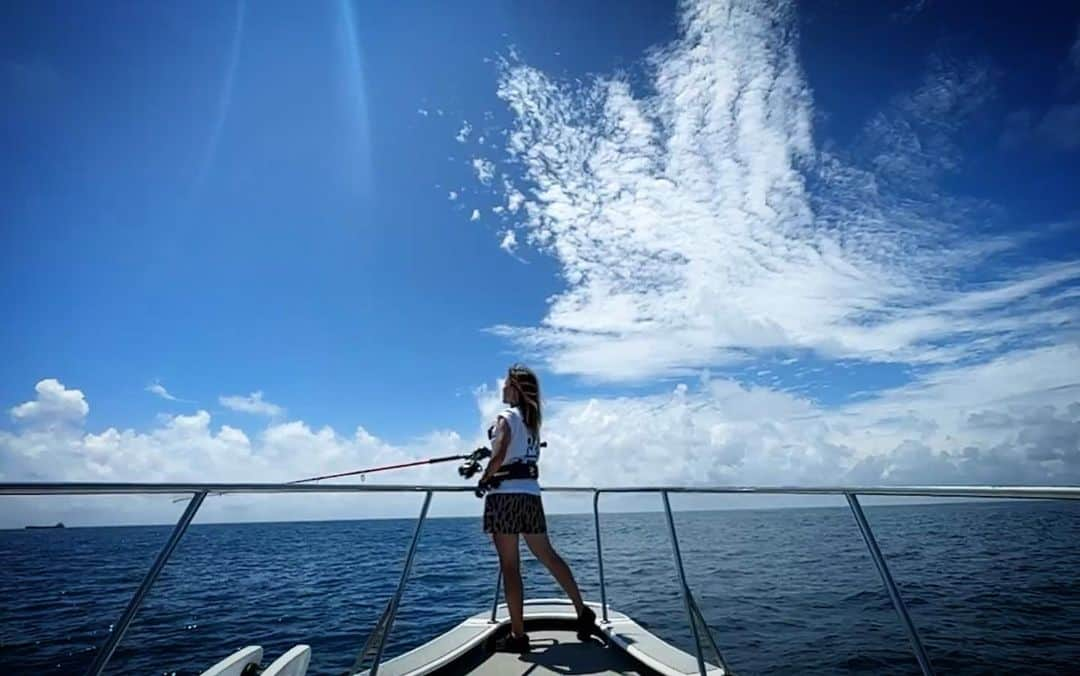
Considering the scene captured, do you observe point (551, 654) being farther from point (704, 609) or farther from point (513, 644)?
point (704, 609)

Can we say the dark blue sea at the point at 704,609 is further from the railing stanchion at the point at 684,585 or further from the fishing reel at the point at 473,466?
the fishing reel at the point at 473,466

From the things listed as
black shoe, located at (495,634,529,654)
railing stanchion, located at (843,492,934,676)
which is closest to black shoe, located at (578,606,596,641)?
black shoe, located at (495,634,529,654)

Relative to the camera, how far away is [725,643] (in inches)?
223

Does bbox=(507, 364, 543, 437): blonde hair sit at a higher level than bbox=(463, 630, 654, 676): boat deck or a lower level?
higher

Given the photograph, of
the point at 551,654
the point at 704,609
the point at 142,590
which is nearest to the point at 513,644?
the point at 551,654

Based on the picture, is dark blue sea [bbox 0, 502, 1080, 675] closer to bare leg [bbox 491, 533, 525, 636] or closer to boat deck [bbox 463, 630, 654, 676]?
boat deck [bbox 463, 630, 654, 676]

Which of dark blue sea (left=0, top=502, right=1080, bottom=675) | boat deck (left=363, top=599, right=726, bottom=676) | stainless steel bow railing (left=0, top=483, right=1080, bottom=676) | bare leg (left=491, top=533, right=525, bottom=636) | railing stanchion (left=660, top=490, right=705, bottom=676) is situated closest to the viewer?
stainless steel bow railing (left=0, top=483, right=1080, bottom=676)

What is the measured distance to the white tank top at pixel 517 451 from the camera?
A: 109 inches

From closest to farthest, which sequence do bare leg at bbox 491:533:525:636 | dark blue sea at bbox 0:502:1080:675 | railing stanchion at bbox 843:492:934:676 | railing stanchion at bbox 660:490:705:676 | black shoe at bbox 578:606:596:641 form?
railing stanchion at bbox 843:492:934:676, railing stanchion at bbox 660:490:705:676, bare leg at bbox 491:533:525:636, black shoe at bbox 578:606:596:641, dark blue sea at bbox 0:502:1080:675

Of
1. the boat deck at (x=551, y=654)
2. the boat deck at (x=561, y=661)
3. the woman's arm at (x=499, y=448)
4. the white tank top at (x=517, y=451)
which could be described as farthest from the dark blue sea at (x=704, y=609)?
the woman's arm at (x=499, y=448)

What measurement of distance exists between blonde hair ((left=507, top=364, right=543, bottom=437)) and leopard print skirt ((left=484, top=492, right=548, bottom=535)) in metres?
0.38

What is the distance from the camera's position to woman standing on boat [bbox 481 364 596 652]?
8.94 ft

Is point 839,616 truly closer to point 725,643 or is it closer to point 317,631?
A: point 725,643

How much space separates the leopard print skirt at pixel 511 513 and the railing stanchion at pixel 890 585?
5.49 feet
